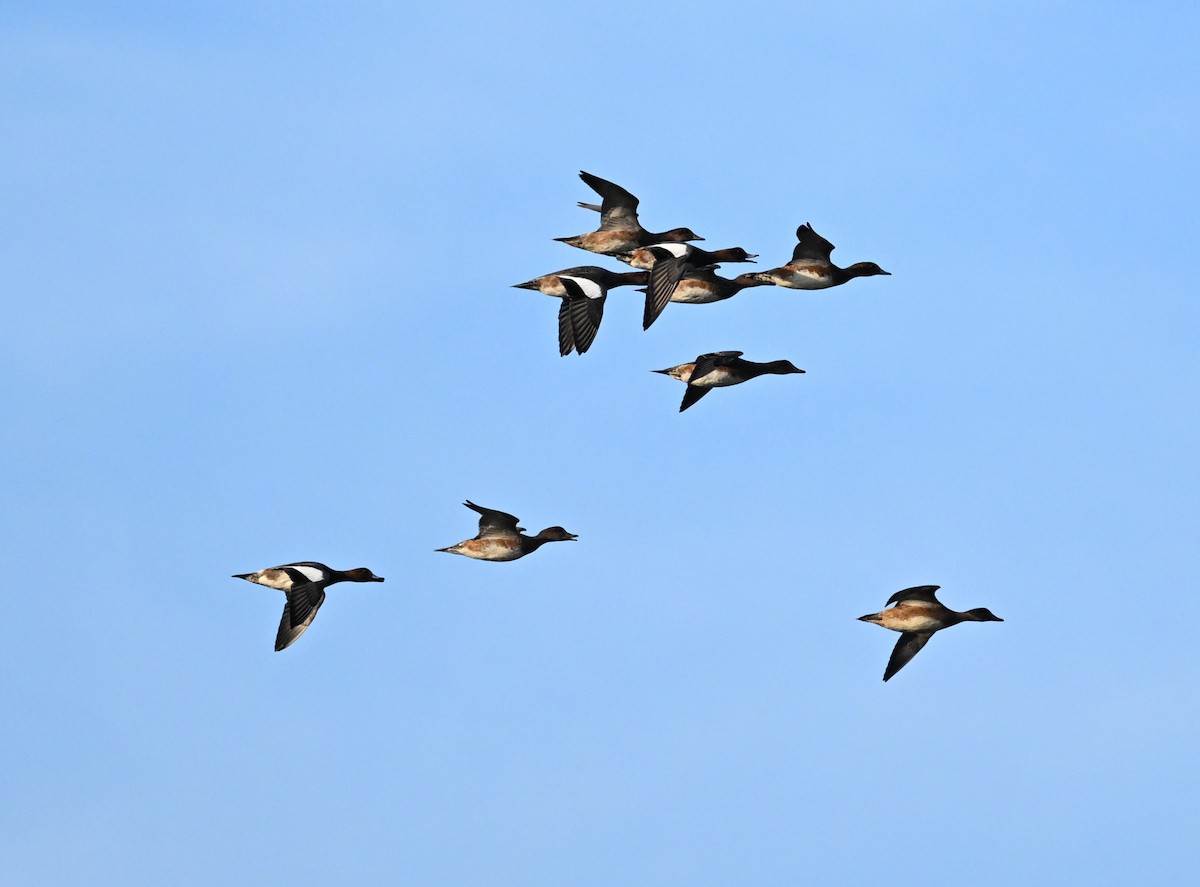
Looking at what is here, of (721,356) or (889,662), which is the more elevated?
(721,356)

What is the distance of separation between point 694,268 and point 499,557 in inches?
340

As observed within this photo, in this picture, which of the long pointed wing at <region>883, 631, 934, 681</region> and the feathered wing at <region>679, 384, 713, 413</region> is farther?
the feathered wing at <region>679, 384, 713, 413</region>

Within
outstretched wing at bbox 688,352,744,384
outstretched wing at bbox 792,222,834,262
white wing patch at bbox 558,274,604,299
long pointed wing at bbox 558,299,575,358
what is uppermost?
outstretched wing at bbox 792,222,834,262

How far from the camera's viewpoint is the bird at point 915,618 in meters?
43.4

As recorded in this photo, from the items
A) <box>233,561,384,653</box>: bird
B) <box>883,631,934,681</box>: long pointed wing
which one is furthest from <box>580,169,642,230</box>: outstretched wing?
<box>883,631,934,681</box>: long pointed wing

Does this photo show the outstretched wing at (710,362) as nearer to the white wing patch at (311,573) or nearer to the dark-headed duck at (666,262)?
the dark-headed duck at (666,262)

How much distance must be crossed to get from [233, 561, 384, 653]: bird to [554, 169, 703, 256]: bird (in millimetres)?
10084

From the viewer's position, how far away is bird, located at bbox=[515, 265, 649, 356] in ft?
144

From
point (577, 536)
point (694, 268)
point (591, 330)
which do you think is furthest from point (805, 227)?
point (577, 536)

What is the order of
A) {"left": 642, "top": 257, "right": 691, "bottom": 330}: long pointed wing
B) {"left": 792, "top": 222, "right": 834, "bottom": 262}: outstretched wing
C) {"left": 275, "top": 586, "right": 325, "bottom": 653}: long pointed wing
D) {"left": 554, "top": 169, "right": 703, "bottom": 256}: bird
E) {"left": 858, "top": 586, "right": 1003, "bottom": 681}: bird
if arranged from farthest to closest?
{"left": 554, "top": 169, "right": 703, "bottom": 256}: bird < {"left": 792, "top": 222, "right": 834, "bottom": 262}: outstretched wing < {"left": 275, "top": 586, "right": 325, "bottom": 653}: long pointed wing < {"left": 858, "top": 586, "right": 1003, "bottom": 681}: bird < {"left": 642, "top": 257, "right": 691, "bottom": 330}: long pointed wing

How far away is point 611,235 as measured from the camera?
1919 inches

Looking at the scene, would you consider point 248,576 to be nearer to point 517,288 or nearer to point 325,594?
point 325,594

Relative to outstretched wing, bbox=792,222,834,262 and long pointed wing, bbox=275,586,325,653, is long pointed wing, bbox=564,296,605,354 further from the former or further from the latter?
long pointed wing, bbox=275,586,325,653

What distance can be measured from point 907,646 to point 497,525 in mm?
10508
